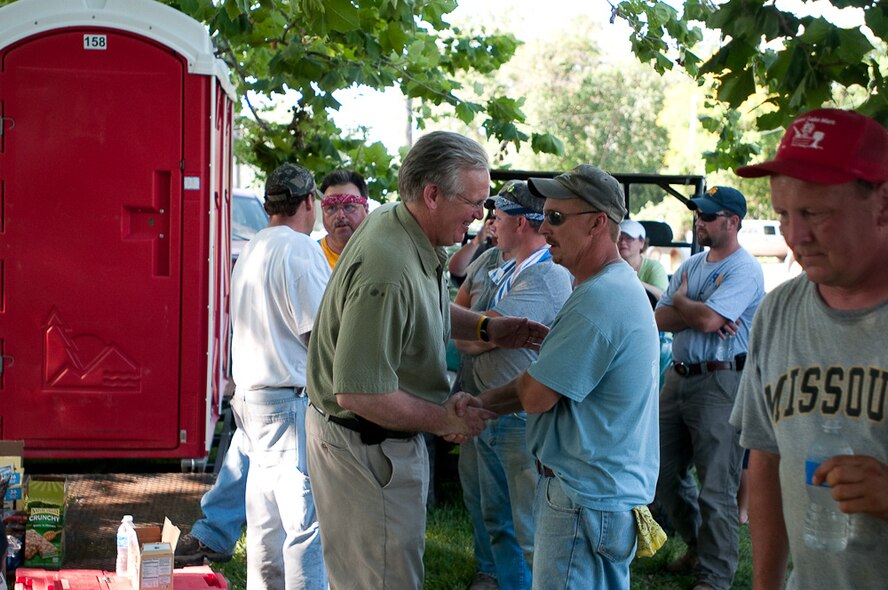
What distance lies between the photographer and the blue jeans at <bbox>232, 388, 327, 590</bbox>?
15.4ft

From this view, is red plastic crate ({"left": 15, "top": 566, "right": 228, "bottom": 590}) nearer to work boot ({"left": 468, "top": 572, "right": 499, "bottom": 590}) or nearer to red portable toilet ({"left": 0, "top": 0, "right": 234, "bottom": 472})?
work boot ({"left": 468, "top": 572, "right": 499, "bottom": 590})

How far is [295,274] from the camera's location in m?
4.81

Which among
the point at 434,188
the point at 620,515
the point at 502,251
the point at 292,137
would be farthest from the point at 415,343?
the point at 292,137

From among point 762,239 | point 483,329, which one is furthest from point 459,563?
point 762,239

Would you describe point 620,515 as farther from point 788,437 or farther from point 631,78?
point 631,78

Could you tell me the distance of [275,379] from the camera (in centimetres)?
484

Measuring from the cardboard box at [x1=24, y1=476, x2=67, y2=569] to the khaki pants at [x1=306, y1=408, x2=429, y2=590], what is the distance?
232cm

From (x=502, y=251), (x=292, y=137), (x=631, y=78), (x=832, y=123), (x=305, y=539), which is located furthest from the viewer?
(x=631, y=78)

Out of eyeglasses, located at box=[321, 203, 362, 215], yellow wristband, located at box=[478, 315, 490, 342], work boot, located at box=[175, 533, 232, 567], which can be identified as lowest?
work boot, located at box=[175, 533, 232, 567]

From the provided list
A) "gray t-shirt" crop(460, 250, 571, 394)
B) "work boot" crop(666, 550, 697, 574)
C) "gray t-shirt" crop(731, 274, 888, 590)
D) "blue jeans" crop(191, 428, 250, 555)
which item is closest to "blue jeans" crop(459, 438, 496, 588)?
"gray t-shirt" crop(460, 250, 571, 394)

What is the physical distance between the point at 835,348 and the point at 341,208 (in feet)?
14.7

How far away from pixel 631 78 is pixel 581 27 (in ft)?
20.3

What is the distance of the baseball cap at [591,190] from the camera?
11.2 ft

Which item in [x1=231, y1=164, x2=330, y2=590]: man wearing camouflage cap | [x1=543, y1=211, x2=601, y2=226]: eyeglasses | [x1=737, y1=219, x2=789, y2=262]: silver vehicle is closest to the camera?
[x1=543, y1=211, x2=601, y2=226]: eyeglasses
